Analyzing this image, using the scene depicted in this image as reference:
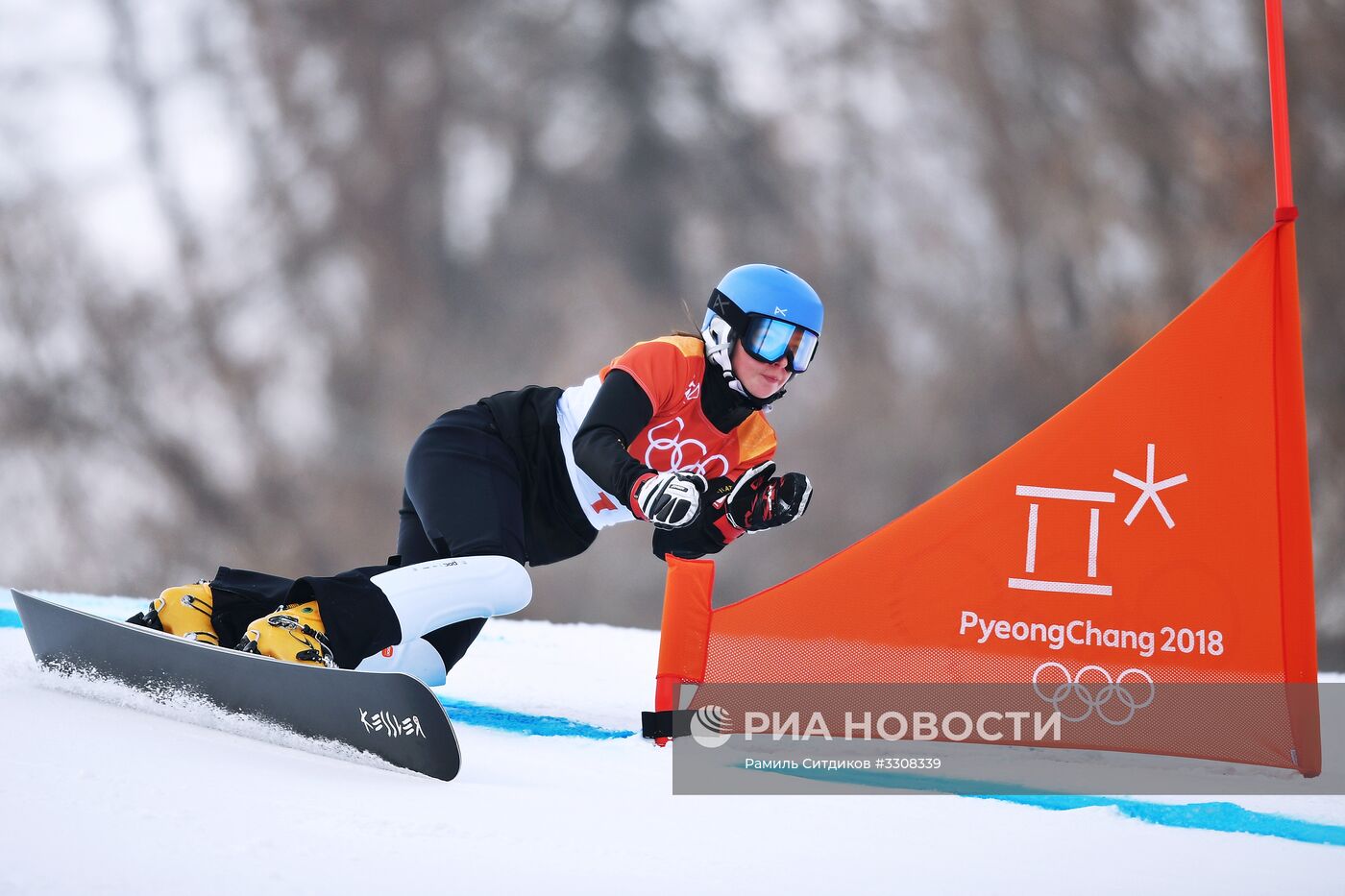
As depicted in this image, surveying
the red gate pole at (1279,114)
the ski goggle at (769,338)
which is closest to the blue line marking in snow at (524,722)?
the ski goggle at (769,338)

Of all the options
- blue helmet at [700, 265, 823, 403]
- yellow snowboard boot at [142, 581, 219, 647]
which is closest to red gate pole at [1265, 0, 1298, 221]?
blue helmet at [700, 265, 823, 403]

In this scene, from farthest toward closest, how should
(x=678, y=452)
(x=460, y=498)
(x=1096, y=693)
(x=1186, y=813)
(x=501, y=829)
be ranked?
(x=678, y=452) → (x=460, y=498) → (x=1096, y=693) → (x=1186, y=813) → (x=501, y=829)

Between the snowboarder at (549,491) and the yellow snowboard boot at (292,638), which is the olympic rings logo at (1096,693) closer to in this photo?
the snowboarder at (549,491)

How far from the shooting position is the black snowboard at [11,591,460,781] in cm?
156

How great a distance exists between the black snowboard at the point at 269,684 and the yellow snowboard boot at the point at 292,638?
4 centimetres

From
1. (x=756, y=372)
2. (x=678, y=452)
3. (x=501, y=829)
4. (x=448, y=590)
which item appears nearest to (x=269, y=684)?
(x=448, y=590)

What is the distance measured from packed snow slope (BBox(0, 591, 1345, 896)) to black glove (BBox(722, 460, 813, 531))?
473mm

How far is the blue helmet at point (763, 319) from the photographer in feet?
6.72

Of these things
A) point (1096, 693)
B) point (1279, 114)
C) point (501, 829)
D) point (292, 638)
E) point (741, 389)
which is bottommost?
point (501, 829)

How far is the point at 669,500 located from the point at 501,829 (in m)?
0.63

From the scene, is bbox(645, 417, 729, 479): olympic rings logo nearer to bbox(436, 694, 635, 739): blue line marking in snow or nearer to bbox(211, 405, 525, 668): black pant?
bbox(211, 405, 525, 668): black pant

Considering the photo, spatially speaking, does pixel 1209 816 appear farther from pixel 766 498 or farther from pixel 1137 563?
pixel 766 498

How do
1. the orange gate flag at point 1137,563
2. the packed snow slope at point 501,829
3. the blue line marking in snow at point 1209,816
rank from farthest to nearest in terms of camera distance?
the orange gate flag at point 1137,563, the blue line marking in snow at point 1209,816, the packed snow slope at point 501,829

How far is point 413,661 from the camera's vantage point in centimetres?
217
